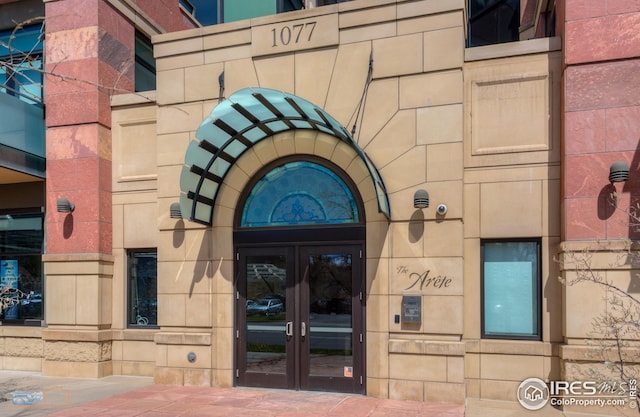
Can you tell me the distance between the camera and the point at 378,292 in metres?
8.75

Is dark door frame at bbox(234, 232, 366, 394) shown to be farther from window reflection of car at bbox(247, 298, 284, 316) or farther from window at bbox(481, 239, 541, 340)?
window at bbox(481, 239, 541, 340)

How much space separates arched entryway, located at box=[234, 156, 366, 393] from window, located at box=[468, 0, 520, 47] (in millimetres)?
7550

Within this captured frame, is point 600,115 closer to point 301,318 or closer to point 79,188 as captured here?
point 301,318

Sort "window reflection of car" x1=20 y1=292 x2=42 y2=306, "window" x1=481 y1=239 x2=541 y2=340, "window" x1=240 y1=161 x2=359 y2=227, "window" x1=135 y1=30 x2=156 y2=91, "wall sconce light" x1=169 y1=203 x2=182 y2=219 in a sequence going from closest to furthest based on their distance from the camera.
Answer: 1. "window" x1=481 y1=239 x2=541 y2=340
2. "window" x1=240 y1=161 x2=359 y2=227
3. "wall sconce light" x1=169 y1=203 x2=182 y2=219
4. "window reflection of car" x1=20 y1=292 x2=42 y2=306
5. "window" x1=135 y1=30 x2=156 y2=91

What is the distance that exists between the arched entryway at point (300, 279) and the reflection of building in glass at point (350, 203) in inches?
1.5

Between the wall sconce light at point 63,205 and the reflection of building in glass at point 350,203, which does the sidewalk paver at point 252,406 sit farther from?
the wall sconce light at point 63,205

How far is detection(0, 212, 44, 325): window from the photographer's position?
1178 centimetres

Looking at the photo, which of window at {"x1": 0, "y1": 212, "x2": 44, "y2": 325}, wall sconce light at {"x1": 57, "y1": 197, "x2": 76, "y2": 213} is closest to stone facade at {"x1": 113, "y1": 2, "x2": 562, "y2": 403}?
wall sconce light at {"x1": 57, "y1": 197, "x2": 76, "y2": 213}

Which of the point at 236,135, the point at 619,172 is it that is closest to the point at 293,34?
the point at 236,135

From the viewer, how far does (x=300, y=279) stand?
30.5ft

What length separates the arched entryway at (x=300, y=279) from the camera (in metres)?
9.01

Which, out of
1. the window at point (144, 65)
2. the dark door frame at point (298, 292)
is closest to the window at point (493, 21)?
the dark door frame at point (298, 292)

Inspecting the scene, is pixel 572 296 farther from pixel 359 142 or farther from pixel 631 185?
pixel 359 142
